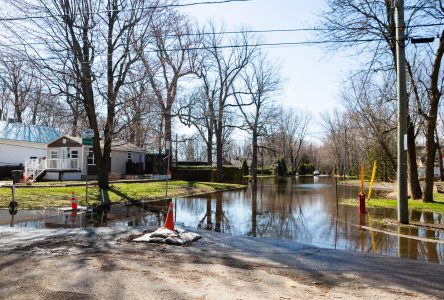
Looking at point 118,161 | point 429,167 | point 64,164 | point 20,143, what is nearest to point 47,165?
point 64,164

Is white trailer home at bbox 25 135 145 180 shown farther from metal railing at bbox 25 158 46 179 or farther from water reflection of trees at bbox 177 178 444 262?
water reflection of trees at bbox 177 178 444 262

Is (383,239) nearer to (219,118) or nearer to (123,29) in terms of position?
(123,29)

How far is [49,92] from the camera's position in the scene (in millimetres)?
Answer: 20969

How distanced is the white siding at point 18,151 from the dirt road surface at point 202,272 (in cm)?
3117

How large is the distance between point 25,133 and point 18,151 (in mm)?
2972

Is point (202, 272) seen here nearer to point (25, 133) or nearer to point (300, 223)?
point (300, 223)

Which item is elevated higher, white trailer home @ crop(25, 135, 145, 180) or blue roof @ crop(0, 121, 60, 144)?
blue roof @ crop(0, 121, 60, 144)

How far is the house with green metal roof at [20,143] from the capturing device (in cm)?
3644

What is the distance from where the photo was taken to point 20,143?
123 feet

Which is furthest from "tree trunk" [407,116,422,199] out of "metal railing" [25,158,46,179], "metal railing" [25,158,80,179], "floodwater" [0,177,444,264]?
"metal railing" [25,158,46,179]

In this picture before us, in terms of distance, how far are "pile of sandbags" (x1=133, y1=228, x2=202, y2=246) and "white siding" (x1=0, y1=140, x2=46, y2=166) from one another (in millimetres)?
31972

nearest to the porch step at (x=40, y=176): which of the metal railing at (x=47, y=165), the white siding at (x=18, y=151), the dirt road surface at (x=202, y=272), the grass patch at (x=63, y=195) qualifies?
the metal railing at (x=47, y=165)

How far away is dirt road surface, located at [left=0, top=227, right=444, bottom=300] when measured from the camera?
5427 millimetres

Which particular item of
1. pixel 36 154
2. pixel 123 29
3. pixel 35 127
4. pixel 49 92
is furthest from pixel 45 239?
pixel 35 127
